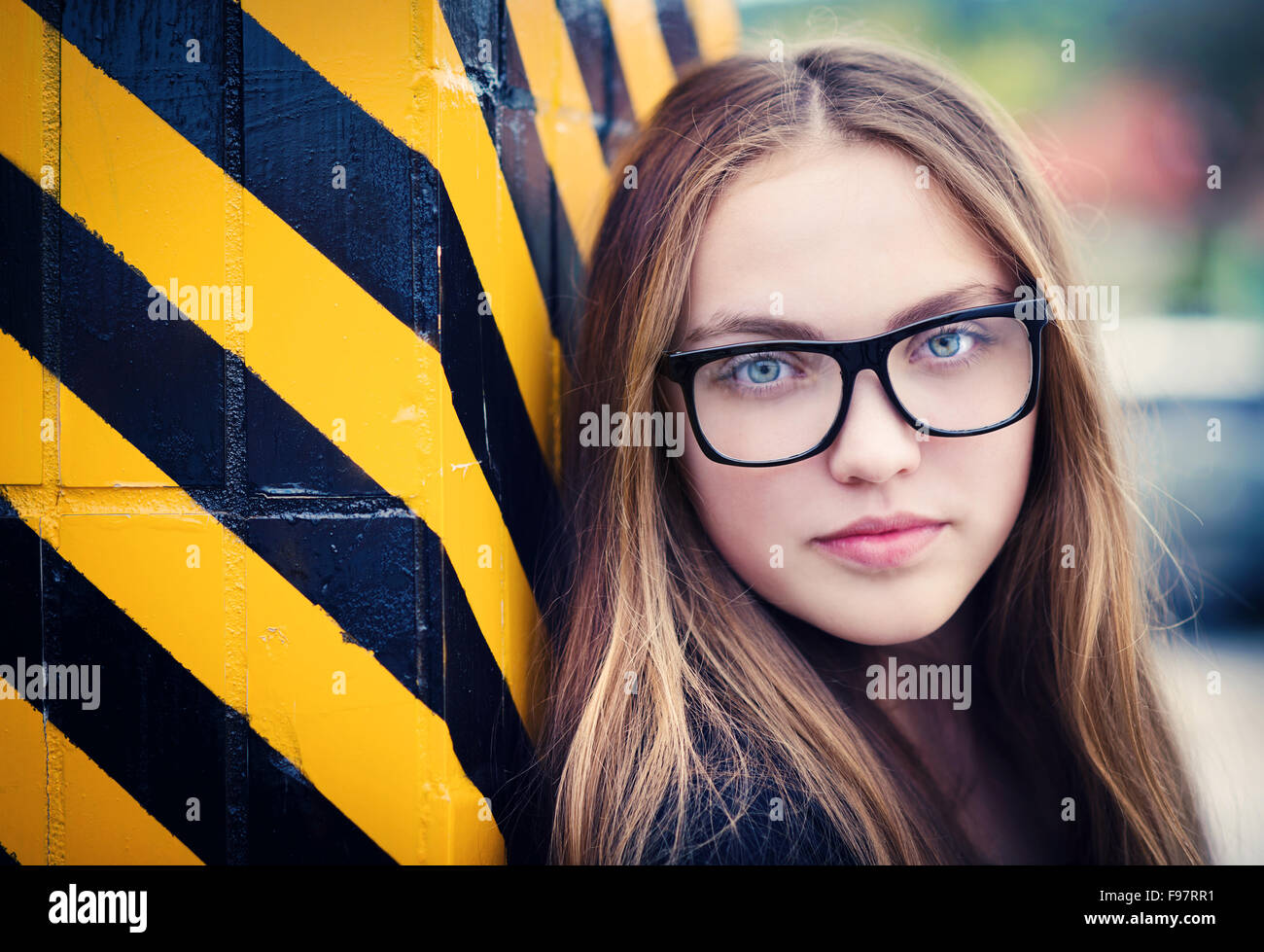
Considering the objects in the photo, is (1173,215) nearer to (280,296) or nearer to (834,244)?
(834,244)

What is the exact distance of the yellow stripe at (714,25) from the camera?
1496 millimetres

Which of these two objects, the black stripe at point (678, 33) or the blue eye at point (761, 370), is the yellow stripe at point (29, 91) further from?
the black stripe at point (678, 33)

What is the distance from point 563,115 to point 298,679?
0.95m

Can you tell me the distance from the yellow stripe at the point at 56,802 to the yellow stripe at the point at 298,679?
198mm

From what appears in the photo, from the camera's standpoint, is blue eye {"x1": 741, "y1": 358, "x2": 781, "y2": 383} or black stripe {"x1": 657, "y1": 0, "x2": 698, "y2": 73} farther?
black stripe {"x1": 657, "y1": 0, "x2": 698, "y2": 73}

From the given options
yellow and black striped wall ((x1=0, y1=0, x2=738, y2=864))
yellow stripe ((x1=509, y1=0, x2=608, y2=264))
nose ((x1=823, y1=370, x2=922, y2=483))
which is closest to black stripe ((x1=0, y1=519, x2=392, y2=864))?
yellow and black striped wall ((x1=0, y1=0, x2=738, y2=864))

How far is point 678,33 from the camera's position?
1504 mm

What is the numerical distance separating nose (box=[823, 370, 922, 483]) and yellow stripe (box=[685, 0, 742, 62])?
940 mm

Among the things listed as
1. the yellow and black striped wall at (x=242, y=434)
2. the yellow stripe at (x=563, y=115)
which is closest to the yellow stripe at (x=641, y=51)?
the yellow stripe at (x=563, y=115)

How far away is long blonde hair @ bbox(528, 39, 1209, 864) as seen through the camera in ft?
3.16

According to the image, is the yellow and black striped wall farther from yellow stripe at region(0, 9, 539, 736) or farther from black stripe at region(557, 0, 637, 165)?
black stripe at region(557, 0, 637, 165)

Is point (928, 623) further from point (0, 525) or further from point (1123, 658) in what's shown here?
point (0, 525)

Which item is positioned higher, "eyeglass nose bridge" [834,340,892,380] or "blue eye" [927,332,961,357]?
"blue eye" [927,332,961,357]

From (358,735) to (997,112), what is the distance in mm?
1294
